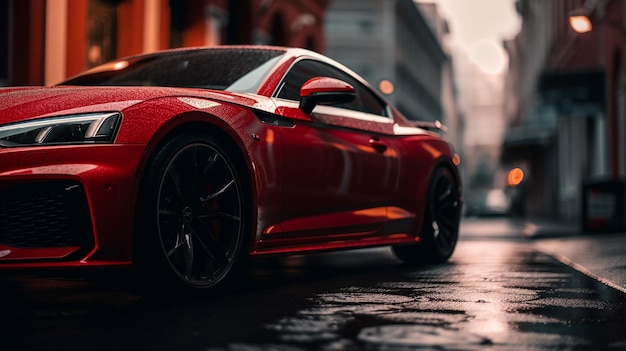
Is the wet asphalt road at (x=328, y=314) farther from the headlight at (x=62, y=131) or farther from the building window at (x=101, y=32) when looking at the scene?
the building window at (x=101, y=32)

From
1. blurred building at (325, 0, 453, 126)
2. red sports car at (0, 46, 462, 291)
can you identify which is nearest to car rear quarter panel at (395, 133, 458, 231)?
red sports car at (0, 46, 462, 291)

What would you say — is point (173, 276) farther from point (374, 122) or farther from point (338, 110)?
point (374, 122)

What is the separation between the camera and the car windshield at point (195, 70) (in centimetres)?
579

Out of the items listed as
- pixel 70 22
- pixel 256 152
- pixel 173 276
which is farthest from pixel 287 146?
pixel 70 22

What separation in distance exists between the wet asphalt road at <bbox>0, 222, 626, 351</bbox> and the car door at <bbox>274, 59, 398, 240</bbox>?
394 millimetres

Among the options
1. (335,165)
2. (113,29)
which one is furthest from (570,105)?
(335,165)

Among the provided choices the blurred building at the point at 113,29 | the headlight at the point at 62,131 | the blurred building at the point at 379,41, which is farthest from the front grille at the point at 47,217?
the blurred building at the point at 379,41

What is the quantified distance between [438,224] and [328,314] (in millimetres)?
3554

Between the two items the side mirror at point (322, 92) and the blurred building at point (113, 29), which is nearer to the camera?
the side mirror at point (322, 92)

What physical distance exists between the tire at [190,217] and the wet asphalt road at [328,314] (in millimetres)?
159

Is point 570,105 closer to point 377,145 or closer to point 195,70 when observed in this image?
point 377,145

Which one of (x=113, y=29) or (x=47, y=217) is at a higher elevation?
(x=113, y=29)

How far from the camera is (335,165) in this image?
19.7 ft

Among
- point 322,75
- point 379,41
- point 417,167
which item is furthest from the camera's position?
point 379,41
